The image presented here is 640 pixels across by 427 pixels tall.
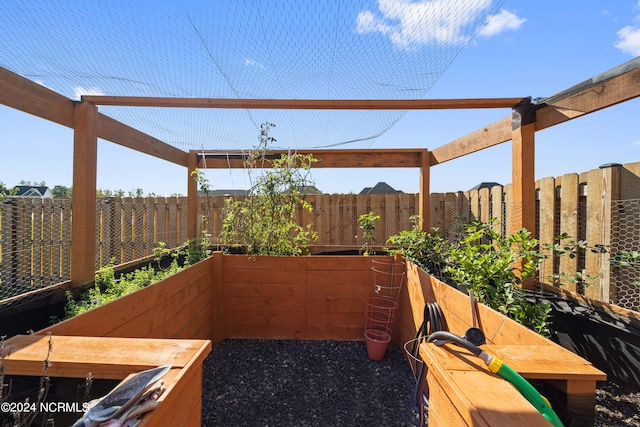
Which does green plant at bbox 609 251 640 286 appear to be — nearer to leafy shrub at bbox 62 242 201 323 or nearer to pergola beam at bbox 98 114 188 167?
leafy shrub at bbox 62 242 201 323

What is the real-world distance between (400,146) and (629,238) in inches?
100

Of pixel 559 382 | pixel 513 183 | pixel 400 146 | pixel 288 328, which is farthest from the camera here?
pixel 400 146

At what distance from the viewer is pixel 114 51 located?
2098 mm

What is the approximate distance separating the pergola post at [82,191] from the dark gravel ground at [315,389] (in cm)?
132

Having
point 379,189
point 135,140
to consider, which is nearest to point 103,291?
point 135,140

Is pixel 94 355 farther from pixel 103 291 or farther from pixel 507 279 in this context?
pixel 507 279

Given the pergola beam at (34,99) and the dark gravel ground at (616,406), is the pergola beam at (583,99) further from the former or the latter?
the pergola beam at (34,99)

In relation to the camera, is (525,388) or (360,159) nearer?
(525,388)

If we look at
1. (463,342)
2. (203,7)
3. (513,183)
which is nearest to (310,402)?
(463,342)

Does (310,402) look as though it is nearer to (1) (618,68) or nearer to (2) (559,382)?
(2) (559,382)

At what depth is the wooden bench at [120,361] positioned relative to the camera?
0.89m

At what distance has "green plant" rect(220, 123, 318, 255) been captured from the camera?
114 inches

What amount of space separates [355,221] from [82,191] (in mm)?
3569

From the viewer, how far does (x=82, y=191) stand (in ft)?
7.57
